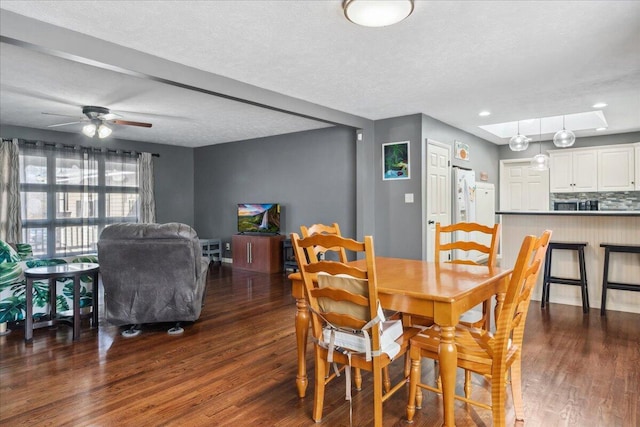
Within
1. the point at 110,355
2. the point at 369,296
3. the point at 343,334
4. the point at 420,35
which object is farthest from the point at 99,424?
the point at 420,35

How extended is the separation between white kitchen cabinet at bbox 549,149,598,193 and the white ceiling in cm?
182

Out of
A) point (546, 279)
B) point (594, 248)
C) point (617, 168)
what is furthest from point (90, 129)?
point (617, 168)

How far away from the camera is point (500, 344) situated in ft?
5.93

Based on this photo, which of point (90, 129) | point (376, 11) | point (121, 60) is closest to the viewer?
point (376, 11)

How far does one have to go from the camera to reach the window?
6434mm

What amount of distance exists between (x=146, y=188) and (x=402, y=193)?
5074mm

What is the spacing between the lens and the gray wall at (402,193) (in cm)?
550

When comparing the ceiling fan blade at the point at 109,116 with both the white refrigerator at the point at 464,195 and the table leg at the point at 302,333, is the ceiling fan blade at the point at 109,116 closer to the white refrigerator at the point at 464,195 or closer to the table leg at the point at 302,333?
the table leg at the point at 302,333

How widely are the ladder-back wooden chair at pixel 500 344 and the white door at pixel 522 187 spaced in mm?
6691

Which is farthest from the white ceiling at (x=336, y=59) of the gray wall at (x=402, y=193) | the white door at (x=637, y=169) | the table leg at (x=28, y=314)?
the table leg at (x=28, y=314)

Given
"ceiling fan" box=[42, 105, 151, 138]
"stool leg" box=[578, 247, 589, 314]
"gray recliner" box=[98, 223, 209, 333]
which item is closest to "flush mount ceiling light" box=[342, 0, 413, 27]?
"gray recliner" box=[98, 223, 209, 333]

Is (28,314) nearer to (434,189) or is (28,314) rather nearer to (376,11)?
(376,11)

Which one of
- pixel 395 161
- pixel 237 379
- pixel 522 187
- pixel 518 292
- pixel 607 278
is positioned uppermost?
pixel 395 161

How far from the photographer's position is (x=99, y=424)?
6.99 ft
